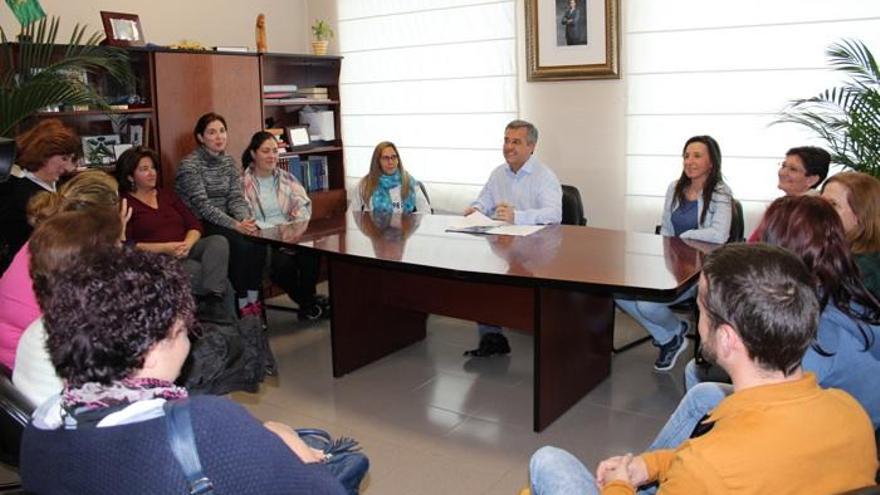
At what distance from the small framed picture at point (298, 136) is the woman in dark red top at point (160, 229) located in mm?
1465

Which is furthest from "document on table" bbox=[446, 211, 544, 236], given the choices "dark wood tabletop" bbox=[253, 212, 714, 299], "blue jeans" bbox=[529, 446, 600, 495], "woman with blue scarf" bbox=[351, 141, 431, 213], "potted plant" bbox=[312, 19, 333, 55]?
"potted plant" bbox=[312, 19, 333, 55]

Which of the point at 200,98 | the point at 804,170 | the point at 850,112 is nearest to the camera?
the point at 850,112

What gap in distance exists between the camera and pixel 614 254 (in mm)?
3154

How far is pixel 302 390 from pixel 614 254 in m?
1.66

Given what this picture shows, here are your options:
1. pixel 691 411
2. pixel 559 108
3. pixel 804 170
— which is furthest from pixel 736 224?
pixel 691 411

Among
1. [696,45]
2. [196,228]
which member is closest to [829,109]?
[696,45]

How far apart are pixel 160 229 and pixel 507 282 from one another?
2.42m

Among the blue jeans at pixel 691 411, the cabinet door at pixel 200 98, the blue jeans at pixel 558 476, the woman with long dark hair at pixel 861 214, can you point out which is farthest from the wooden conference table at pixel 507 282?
the cabinet door at pixel 200 98

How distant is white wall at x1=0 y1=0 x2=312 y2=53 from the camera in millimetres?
4797

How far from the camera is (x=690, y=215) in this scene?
12.7 feet

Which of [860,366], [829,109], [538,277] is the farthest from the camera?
[829,109]

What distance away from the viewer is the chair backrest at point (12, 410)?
186cm

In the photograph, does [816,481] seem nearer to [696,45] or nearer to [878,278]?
[878,278]

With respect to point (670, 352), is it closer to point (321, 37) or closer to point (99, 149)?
point (99, 149)
